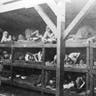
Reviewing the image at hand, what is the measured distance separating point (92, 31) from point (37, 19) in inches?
80.0

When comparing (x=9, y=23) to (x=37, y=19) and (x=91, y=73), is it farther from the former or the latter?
(x=91, y=73)

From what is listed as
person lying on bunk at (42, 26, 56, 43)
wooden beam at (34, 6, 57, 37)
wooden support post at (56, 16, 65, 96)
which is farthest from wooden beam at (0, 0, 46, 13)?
person lying on bunk at (42, 26, 56, 43)

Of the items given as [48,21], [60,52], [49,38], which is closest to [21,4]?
[48,21]

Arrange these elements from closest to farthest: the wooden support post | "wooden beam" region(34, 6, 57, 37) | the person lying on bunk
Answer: the wooden support post
"wooden beam" region(34, 6, 57, 37)
the person lying on bunk

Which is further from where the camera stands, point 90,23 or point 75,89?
point 90,23

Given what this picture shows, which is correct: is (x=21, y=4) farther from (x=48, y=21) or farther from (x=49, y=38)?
(x=49, y=38)

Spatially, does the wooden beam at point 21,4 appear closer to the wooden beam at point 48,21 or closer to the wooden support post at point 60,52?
the wooden beam at point 48,21

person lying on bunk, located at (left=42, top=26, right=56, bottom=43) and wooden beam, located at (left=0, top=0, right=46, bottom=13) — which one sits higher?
wooden beam, located at (left=0, top=0, right=46, bottom=13)

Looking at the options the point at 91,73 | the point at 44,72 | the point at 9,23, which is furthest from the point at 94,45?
the point at 9,23

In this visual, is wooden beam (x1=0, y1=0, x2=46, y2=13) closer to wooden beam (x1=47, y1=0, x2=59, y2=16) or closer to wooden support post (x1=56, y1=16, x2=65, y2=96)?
wooden beam (x1=47, y1=0, x2=59, y2=16)

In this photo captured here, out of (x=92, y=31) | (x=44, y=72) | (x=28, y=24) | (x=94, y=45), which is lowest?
(x=44, y=72)

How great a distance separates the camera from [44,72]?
5590mm

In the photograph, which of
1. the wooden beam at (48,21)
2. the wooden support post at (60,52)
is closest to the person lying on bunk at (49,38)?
the wooden beam at (48,21)

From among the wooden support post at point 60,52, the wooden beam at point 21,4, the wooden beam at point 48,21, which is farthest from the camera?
the wooden beam at point 21,4
